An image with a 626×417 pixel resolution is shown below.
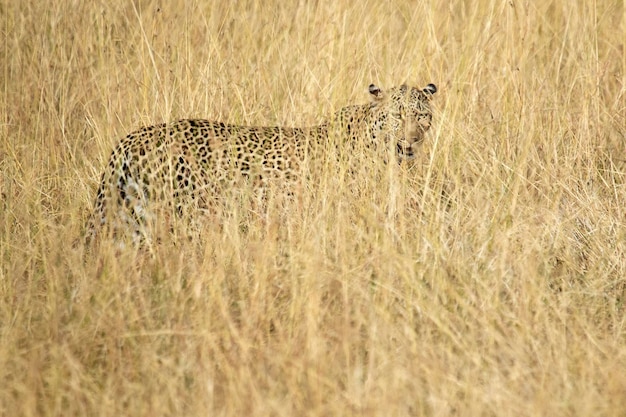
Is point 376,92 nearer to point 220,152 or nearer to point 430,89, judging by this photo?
point 430,89

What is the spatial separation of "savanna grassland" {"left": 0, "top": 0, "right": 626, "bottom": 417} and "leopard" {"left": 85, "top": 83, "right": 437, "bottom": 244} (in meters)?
0.19

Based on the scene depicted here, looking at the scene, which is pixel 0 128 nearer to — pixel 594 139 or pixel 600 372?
pixel 594 139

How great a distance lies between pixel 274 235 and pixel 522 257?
968 millimetres

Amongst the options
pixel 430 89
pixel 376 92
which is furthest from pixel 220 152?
pixel 430 89

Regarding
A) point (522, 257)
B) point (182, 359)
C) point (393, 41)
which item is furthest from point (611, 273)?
point (393, 41)

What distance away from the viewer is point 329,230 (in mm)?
4629

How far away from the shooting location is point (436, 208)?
4.81 meters

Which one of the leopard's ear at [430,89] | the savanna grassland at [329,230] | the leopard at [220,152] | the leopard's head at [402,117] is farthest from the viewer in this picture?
the leopard's ear at [430,89]

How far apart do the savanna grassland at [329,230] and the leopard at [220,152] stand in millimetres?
195

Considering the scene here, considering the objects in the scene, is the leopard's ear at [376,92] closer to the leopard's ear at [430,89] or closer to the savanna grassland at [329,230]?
the leopard's ear at [430,89]

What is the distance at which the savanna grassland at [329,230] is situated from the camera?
3420mm

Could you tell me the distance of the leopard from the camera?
5285 mm

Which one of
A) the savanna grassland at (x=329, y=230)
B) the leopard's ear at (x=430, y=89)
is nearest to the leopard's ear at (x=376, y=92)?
the leopard's ear at (x=430, y=89)

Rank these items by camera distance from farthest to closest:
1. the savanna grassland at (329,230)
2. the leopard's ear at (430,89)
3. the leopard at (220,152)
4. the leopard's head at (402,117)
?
the leopard's ear at (430,89)
the leopard's head at (402,117)
the leopard at (220,152)
the savanna grassland at (329,230)
